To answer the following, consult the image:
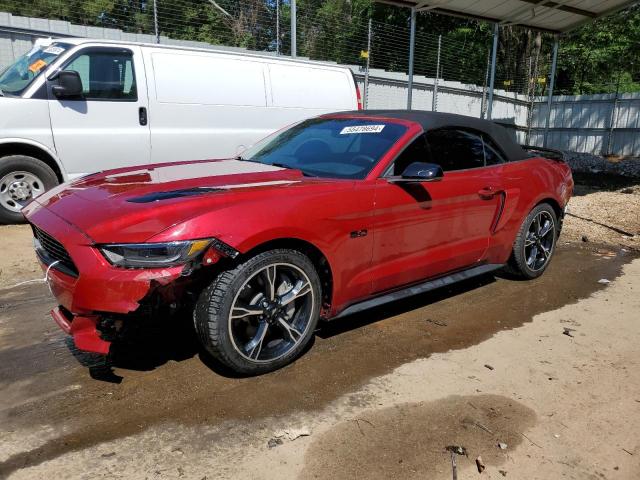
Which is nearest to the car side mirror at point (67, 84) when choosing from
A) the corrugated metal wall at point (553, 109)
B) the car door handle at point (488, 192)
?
the car door handle at point (488, 192)

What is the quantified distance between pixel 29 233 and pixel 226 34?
712 cm

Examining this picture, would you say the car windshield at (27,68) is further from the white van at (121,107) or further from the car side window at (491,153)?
the car side window at (491,153)

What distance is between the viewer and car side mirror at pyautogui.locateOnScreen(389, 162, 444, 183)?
361 cm

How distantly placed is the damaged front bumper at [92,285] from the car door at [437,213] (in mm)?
1553

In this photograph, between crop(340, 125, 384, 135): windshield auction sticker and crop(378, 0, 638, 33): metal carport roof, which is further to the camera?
crop(378, 0, 638, 33): metal carport roof

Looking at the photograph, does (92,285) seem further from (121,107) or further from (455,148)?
(121,107)

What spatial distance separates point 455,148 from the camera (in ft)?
14.3

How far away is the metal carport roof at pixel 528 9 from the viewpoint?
417 inches

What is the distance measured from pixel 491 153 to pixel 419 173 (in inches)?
54.2

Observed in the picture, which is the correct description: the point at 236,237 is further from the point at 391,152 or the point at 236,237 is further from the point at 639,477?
the point at 639,477

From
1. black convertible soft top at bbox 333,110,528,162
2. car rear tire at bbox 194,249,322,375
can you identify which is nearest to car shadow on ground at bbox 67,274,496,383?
car rear tire at bbox 194,249,322,375

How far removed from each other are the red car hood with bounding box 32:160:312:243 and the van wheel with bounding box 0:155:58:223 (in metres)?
3.03

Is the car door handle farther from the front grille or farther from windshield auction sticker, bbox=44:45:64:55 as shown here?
windshield auction sticker, bbox=44:45:64:55

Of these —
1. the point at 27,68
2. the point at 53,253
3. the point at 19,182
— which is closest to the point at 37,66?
the point at 27,68
